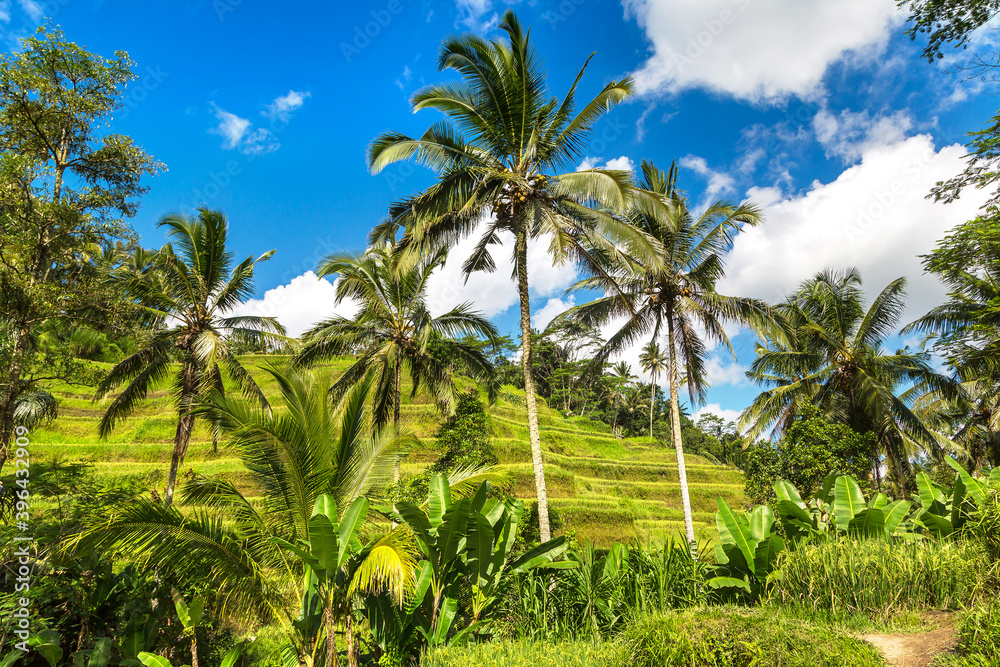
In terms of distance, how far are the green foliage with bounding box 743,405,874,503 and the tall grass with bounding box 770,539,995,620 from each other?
1101 centimetres

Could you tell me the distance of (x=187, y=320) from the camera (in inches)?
518

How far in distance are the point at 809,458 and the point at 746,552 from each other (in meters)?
11.4

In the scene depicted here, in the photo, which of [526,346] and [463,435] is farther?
[463,435]

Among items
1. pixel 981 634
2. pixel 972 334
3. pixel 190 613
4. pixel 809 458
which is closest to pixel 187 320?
pixel 190 613

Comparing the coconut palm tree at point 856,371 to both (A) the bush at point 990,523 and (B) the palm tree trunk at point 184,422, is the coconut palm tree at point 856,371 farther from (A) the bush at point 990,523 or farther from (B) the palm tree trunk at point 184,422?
(B) the palm tree trunk at point 184,422

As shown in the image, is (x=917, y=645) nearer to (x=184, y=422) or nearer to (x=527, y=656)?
(x=527, y=656)

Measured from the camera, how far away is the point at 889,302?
18.1 m

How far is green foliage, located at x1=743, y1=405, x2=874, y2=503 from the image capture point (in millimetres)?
15844

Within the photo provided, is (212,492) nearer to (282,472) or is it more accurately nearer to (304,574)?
(282,472)

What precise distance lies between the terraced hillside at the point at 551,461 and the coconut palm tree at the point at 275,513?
41.0 ft

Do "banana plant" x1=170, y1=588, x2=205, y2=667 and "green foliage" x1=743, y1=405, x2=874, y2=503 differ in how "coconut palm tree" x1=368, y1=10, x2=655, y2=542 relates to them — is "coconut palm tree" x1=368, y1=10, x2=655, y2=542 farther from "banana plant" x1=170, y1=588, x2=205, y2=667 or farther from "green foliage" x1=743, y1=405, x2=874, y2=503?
"green foliage" x1=743, y1=405, x2=874, y2=503

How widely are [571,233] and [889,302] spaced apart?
1447 centimetres

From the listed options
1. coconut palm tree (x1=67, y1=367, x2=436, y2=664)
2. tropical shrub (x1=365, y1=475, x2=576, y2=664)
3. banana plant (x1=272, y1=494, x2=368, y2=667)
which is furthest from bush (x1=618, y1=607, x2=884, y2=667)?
banana plant (x1=272, y1=494, x2=368, y2=667)

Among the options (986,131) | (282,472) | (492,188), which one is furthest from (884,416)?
(282,472)
